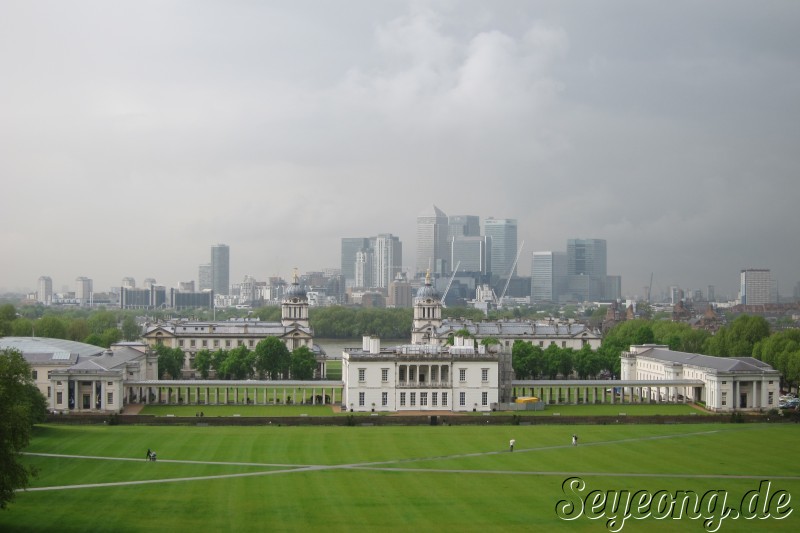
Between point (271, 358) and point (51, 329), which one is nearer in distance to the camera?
point (271, 358)

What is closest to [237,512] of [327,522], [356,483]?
[327,522]

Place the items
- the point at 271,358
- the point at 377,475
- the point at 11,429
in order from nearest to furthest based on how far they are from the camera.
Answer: the point at 11,429 → the point at 377,475 → the point at 271,358

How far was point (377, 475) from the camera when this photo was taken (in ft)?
162

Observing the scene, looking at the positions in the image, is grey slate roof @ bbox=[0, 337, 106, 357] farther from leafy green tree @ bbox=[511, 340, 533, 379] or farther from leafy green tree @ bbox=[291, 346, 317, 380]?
leafy green tree @ bbox=[511, 340, 533, 379]

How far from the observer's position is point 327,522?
3988cm

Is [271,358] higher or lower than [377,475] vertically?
higher

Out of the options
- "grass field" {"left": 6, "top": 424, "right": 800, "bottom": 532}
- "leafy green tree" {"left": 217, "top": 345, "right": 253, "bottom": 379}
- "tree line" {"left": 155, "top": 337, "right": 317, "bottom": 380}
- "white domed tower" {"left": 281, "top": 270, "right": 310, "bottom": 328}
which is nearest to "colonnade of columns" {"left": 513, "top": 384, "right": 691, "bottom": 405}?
"grass field" {"left": 6, "top": 424, "right": 800, "bottom": 532}

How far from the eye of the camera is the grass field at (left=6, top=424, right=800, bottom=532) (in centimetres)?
4022

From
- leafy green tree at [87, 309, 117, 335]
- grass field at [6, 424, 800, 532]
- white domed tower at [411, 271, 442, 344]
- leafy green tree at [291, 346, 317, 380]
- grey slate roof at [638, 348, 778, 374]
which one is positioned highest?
white domed tower at [411, 271, 442, 344]

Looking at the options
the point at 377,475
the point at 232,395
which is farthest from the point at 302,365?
the point at 377,475

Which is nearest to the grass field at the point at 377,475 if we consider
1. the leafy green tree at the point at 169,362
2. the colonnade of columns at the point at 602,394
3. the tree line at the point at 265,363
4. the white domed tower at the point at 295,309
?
the colonnade of columns at the point at 602,394

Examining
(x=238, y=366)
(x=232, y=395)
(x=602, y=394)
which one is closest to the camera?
(x=232, y=395)

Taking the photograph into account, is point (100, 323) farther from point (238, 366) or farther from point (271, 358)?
point (271, 358)

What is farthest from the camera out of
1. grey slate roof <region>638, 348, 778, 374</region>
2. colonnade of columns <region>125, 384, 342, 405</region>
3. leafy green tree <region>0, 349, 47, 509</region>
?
colonnade of columns <region>125, 384, 342, 405</region>
